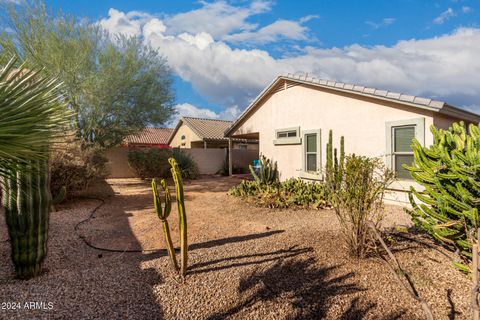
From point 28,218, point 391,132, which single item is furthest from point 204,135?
point 28,218

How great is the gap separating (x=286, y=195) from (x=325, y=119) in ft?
10.9

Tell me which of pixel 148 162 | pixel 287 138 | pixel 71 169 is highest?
pixel 287 138

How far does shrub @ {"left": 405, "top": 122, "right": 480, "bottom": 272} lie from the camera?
11.9 feet

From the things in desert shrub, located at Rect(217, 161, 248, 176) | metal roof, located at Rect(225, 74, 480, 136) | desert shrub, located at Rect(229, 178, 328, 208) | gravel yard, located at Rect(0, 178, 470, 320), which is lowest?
gravel yard, located at Rect(0, 178, 470, 320)

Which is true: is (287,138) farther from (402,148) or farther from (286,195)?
(402,148)

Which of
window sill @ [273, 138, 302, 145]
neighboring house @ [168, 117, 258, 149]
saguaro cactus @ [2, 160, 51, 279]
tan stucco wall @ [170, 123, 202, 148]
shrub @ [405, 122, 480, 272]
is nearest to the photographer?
saguaro cactus @ [2, 160, 51, 279]

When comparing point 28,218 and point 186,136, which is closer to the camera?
point 28,218

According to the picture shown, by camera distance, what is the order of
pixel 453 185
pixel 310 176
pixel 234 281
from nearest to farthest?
pixel 234 281 < pixel 453 185 < pixel 310 176

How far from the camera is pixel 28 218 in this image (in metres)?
3.53

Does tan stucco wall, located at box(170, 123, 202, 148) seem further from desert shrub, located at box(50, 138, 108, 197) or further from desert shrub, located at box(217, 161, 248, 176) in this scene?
desert shrub, located at box(50, 138, 108, 197)

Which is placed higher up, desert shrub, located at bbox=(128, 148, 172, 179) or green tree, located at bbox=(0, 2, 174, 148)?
green tree, located at bbox=(0, 2, 174, 148)

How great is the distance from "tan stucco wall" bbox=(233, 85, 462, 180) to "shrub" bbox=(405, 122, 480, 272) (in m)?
3.46

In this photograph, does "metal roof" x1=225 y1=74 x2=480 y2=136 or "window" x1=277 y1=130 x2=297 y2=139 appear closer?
"metal roof" x1=225 y1=74 x2=480 y2=136

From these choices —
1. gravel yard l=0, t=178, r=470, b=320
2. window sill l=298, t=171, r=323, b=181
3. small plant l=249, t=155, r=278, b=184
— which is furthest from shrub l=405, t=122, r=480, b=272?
small plant l=249, t=155, r=278, b=184
